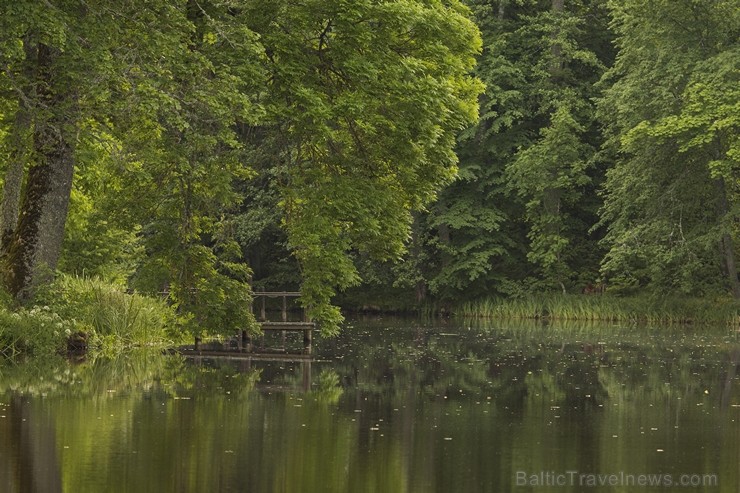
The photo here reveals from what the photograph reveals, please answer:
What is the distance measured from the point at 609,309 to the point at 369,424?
32.8m

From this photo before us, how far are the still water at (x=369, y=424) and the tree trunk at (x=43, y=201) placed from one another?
2.04 metres

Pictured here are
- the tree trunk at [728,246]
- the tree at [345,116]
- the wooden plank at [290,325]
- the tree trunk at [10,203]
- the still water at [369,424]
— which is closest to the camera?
the still water at [369,424]

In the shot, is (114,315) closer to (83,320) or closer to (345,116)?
(83,320)

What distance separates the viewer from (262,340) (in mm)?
33594

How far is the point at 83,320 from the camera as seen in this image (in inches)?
991

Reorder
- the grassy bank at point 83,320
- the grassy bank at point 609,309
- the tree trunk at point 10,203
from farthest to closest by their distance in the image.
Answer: the grassy bank at point 609,309, the tree trunk at point 10,203, the grassy bank at point 83,320

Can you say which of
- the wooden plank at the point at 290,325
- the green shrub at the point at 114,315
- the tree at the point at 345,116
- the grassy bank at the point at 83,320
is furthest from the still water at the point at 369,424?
the wooden plank at the point at 290,325

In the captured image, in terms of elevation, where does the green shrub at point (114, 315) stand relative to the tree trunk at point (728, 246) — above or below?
below

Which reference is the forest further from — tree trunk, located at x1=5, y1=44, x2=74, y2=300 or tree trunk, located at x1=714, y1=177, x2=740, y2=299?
tree trunk, located at x1=714, y1=177, x2=740, y2=299

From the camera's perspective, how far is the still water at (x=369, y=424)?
35.8 feet

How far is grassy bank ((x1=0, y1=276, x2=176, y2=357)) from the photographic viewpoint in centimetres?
2281

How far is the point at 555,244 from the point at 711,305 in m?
7.29

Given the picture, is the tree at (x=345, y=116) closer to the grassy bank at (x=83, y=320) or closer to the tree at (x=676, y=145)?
the grassy bank at (x=83, y=320)

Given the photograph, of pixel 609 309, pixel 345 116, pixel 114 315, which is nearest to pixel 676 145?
pixel 609 309
